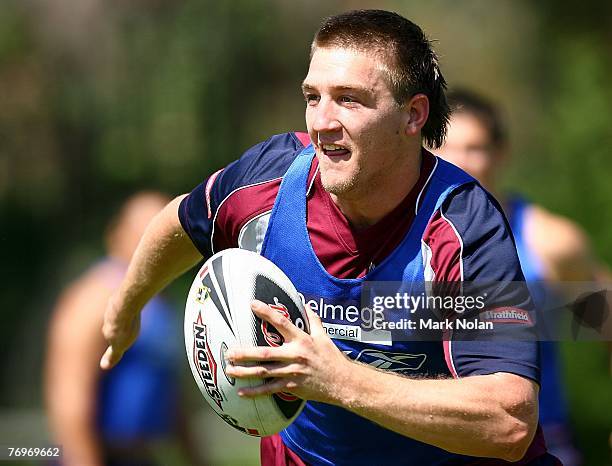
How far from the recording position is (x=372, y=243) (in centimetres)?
294

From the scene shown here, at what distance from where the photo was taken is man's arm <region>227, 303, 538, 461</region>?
7.93 ft

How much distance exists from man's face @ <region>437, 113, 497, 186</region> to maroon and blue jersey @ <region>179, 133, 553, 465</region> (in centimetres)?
168

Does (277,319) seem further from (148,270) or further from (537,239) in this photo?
(537,239)

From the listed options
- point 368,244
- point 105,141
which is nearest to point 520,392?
point 368,244

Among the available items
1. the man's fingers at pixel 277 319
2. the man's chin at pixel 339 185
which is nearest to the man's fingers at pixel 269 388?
the man's fingers at pixel 277 319

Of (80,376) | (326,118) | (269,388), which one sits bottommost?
(80,376)

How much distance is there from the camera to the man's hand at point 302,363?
94.8 inches

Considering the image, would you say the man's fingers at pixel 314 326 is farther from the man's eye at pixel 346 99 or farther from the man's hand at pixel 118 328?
the man's hand at pixel 118 328

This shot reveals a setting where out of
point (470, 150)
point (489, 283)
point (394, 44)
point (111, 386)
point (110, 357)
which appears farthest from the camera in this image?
point (111, 386)

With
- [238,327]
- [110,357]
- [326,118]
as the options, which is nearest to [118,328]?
[110,357]

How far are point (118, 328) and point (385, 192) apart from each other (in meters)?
1.18

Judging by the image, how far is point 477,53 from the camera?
31.1 ft

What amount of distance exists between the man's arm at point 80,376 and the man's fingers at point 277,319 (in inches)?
105

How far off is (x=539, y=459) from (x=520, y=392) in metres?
0.56
